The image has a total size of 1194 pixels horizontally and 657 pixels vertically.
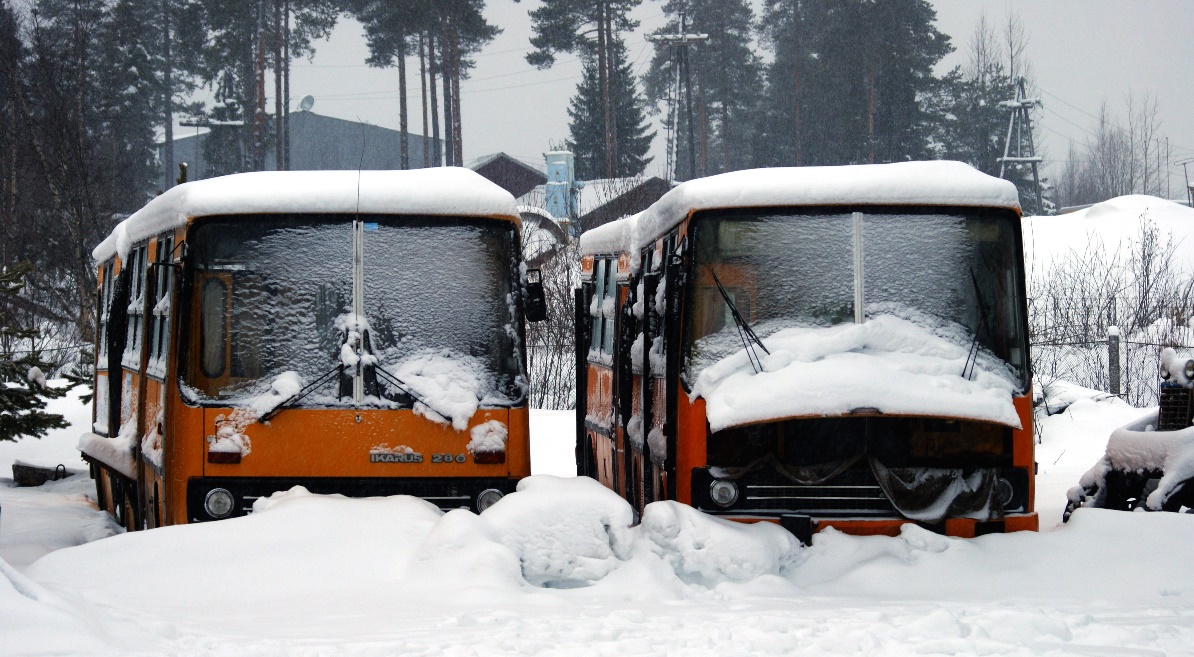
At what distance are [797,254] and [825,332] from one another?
19.2 inches

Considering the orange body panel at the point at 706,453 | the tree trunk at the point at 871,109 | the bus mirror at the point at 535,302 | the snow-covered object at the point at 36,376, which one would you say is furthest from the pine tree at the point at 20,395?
the tree trunk at the point at 871,109

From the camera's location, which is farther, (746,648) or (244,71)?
(244,71)

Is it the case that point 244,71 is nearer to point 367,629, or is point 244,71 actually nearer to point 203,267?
point 203,267

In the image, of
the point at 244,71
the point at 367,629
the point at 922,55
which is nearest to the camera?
the point at 367,629

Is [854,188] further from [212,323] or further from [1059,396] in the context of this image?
[1059,396]

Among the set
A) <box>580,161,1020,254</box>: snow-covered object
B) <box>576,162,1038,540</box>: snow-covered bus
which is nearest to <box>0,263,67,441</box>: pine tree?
<box>576,162,1038,540</box>: snow-covered bus

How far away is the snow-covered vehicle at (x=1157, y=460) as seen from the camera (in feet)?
28.8

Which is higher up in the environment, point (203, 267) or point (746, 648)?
point (203, 267)

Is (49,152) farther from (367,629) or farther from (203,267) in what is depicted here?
(367,629)

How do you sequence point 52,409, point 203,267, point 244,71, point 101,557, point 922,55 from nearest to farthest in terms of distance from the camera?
point 101,557 < point 203,267 < point 52,409 < point 244,71 < point 922,55

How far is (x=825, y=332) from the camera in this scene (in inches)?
297

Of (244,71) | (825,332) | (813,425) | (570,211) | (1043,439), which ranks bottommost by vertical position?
(1043,439)

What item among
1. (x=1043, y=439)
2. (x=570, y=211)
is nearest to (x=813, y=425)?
(x=1043, y=439)

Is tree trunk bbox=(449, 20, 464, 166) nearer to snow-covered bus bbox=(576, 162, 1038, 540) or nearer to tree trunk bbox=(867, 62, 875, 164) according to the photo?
tree trunk bbox=(867, 62, 875, 164)
